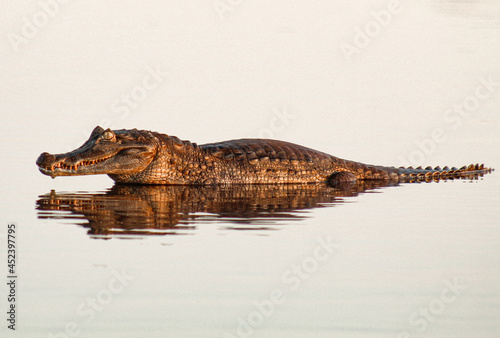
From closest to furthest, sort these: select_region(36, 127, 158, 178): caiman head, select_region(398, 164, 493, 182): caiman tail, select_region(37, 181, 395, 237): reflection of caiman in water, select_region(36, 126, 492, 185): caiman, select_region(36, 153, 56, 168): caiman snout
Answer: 1. select_region(37, 181, 395, 237): reflection of caiman in water
2. select_region(36, 153, 56, 168): caiman snout
3. select_region(36, 127, 158, 178): caiman head
4. select_region(36, 126, 492, 185): caiman
5. select_region(398, 164, 493, 182): caiman tail

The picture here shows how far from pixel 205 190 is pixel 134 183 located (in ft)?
4.93

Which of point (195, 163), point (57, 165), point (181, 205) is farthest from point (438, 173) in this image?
point (57, 165)

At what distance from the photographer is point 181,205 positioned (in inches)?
483

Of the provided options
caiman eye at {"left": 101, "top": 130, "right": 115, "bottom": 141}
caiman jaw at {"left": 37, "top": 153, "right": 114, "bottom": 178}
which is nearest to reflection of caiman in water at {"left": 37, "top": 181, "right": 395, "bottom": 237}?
caiman jaw at {"left": 37, "top": 153, "right": 114, "bottom": 178}

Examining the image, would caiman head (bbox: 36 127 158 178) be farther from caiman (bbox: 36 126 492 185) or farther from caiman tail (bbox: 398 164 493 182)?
caiman tail (bbox: 398 164 493 182)

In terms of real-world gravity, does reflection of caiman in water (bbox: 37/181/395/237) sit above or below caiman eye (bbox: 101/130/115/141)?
below

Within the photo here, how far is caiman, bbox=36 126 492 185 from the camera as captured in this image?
14.6m

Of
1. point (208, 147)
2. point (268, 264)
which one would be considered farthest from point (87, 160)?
point (268, 264)

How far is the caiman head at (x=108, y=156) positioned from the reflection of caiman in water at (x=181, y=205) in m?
0.41

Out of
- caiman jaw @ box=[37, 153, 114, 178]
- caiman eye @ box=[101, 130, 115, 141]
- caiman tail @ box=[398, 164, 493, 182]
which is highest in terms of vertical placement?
caiman eye @ box=[101, 130, 115, 141]

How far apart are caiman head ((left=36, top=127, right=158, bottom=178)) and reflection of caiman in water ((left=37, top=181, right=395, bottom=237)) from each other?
41cm

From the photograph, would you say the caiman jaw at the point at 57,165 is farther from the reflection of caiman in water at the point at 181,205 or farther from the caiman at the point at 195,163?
the reflection of caiman in water at the point at 181,205

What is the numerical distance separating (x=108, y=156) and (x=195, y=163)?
5.16ft

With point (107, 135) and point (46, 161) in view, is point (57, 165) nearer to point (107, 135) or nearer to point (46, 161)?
point (46, 161)
